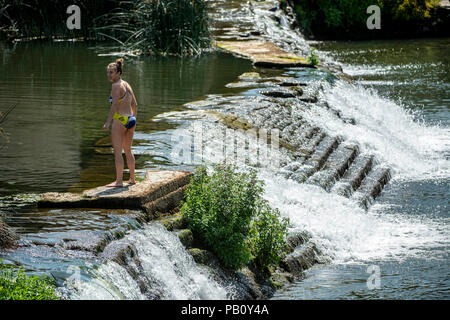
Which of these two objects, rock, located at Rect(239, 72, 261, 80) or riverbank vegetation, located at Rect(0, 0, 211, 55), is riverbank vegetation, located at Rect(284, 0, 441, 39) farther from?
rock, located at Rect(239, 72, 261, 80)

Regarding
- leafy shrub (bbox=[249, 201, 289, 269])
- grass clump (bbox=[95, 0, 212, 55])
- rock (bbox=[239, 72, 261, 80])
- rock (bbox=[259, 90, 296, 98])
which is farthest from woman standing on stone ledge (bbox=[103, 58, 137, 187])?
grass clump (bbox=[95, 0, 212, 55])

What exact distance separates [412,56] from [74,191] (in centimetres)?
1971

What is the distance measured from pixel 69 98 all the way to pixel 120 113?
7.91 m

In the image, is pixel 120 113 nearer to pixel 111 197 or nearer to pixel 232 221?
pixel 111 197

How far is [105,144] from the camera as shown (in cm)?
1169

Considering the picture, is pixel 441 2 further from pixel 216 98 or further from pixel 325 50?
pixel 216 98

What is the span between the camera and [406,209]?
11.7m

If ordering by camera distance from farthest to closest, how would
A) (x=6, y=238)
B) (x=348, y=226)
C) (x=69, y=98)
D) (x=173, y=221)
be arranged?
(x=69, y=98) < (x=348, y=226) < (x=173, y=221) < (x=6, y=238)

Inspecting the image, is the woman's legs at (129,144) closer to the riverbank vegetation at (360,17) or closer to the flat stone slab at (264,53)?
the flat stone slab at (264,53)

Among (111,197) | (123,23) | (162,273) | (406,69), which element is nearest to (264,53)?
(123,23)

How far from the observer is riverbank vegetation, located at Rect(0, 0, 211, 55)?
72.8 ft

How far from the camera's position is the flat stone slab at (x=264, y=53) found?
785 inches

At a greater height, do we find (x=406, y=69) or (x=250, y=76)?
(x=250, y=76)
